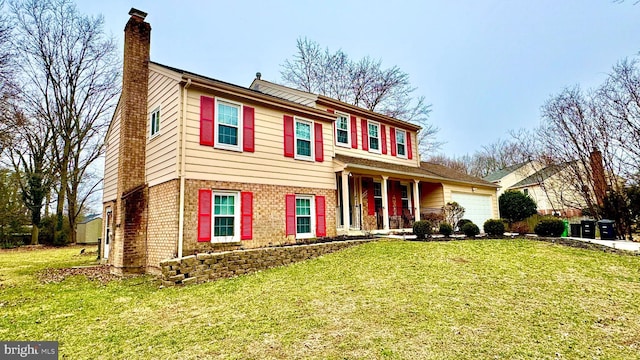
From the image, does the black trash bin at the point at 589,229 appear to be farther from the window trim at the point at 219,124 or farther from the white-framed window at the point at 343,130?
the window trim at the point at 219,124

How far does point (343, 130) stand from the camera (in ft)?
48.5

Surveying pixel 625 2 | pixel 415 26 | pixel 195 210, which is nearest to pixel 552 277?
pixel 625 2

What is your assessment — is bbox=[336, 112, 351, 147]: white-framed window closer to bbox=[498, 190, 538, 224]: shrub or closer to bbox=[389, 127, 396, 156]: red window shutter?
bbox=[389, 127, 396, 156]: red window shutter

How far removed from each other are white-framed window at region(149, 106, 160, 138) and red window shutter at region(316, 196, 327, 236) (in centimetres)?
584

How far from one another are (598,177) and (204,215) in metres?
14.7

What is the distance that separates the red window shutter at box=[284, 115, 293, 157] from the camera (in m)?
11.3

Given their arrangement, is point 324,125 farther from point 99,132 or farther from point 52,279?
point 99,132

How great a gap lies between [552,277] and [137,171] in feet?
39.1

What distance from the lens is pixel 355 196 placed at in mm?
14453

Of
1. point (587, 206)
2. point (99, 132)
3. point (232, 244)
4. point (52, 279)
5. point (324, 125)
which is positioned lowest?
point (52, 279)

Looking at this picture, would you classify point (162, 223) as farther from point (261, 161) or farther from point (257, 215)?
point (261, 161)

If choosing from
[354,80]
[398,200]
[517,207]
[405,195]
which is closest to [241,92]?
[398,200]

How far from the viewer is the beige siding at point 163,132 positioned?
914cm

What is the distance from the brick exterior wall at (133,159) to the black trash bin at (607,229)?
15888mm
